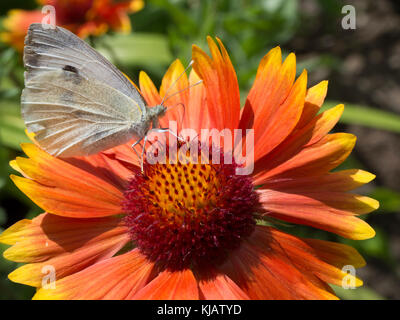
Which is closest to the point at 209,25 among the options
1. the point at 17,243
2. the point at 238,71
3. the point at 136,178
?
the point at 238,71

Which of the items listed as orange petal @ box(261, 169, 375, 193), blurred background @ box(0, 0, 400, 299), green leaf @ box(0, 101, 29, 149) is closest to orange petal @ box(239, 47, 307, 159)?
orange petal @ box(261, 169, 375, 193)

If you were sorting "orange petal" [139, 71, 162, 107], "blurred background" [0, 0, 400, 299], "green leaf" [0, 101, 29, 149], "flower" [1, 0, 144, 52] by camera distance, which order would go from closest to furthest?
"orange petal" [139, 71, 162, 107] → "green leaf" [0, 101, 29, 149] → "blurred background" [0, 0, 400, 299] → "flower" [1, 0, 144, 52]

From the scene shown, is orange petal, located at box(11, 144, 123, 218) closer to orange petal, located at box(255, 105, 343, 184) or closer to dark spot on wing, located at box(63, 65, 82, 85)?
dark spot on wing, located at box(63, 65, 82, 85)

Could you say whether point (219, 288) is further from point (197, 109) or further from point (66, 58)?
point (66, 58)

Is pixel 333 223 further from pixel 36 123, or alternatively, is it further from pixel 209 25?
pixel 209 25

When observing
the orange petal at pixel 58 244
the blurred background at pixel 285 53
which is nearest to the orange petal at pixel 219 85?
the orange petal at pixel 58 244

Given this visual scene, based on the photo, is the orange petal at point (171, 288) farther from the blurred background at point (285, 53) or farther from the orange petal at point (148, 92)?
the blurred background at point (285, 53)

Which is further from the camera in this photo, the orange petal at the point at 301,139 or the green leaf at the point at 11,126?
the green leaf at the point at 11,126
